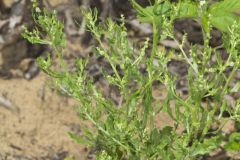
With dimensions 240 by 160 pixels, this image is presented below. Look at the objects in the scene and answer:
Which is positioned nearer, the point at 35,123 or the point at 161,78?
the point at 161,78

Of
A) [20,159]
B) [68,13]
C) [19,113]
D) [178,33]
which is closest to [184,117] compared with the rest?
[20,159]

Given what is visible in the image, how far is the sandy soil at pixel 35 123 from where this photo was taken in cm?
319

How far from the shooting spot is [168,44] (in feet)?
12.6

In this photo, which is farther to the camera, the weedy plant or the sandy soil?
the sandy soil

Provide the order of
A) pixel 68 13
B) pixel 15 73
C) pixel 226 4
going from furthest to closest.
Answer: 1. pixel 68 13
2. pixel 15 73
3. pixel 226 4

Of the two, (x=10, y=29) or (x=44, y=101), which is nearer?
(x=44, y=101)

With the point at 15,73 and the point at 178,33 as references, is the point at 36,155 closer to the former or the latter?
the point at 15,73

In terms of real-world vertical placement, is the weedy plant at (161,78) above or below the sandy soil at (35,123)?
above

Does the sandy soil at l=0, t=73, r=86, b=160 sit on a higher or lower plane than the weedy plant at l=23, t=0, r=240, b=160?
lower

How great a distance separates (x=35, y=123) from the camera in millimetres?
3383

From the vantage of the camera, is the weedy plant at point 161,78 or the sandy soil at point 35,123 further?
the sandy soil at point 35,123

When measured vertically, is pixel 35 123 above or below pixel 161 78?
below

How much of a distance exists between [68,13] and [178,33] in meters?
0.76

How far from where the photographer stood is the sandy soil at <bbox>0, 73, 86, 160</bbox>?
125 inches
